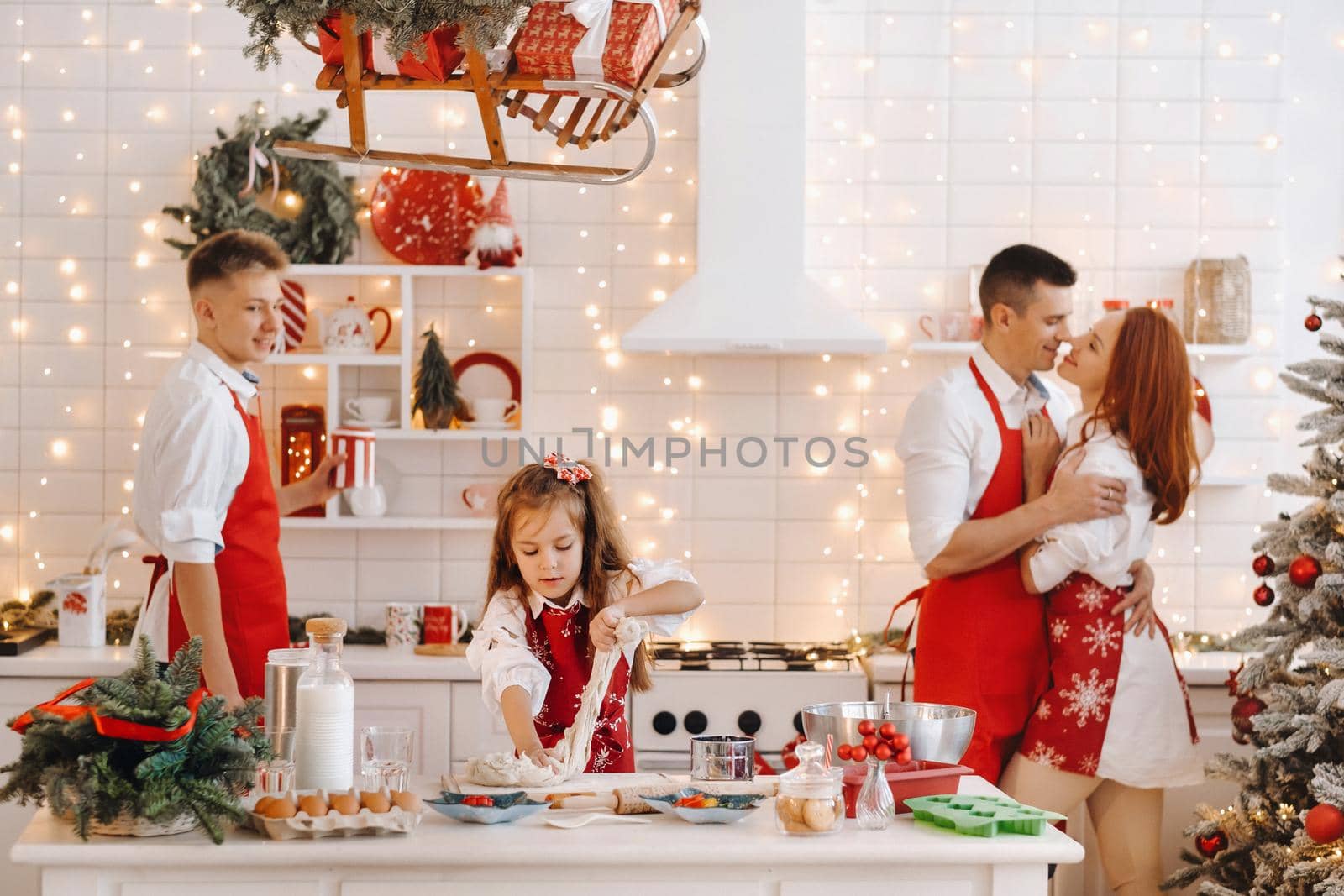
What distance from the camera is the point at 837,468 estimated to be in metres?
3.97

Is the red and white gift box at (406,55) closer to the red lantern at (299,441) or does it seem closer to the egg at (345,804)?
the egg at (345,804)

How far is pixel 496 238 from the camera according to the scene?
12.3 ft

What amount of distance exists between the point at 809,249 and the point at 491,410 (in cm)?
107

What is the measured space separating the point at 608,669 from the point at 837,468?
189cm

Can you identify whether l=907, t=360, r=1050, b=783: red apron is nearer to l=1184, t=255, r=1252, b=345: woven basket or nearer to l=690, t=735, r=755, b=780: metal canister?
l=690, t=735, r=755, b=780: metal canister

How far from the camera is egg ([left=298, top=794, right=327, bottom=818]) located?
185 cm

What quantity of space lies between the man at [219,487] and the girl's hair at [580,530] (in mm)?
666

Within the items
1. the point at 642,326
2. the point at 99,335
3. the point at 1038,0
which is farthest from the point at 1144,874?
the point at 99,335

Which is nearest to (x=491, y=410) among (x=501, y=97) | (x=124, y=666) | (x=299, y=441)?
(x=299, y=441)

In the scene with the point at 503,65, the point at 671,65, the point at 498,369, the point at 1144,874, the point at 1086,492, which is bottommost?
the point at 1144,874

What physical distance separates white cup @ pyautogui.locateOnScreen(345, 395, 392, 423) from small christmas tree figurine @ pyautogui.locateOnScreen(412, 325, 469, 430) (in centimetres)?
10

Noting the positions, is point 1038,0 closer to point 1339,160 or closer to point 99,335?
point 1339,160

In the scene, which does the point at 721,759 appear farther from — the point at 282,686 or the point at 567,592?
the point at 282,686

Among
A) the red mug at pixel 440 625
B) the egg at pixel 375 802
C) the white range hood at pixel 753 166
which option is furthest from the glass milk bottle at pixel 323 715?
the white range hood at pixel 753 166
